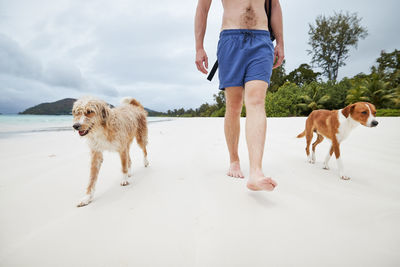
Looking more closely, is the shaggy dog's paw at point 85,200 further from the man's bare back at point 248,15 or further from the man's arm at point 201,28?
the man's bare back at point 248,15

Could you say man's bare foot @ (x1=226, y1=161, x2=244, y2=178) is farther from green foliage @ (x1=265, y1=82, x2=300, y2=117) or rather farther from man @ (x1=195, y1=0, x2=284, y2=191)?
green foliage @ (x1=265, y1=82, x2=300, y2=117)

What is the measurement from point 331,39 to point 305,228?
35.8 meters

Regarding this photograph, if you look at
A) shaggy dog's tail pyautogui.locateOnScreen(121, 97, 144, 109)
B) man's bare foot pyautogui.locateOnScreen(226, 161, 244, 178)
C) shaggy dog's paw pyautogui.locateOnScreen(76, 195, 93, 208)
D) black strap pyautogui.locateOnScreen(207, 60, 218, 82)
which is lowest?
shaggy dog's paw pyautogui.locateOnScreen(76, 195, 93, 208)

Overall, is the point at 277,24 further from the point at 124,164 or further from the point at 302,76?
the point at 302,76

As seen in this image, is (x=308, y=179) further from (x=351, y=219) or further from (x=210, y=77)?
(x=210, y=77)

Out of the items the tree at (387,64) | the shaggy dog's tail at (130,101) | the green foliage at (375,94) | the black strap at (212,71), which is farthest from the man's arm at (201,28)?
the tree at (387,64)

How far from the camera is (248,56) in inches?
76.6

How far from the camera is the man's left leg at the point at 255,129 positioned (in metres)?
1.57

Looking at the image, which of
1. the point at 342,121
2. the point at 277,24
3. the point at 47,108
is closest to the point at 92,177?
the point at 277,24

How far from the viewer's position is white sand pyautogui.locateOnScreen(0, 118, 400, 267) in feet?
3.26

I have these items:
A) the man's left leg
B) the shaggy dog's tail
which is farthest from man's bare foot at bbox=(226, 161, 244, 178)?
the shaggy dog's tail

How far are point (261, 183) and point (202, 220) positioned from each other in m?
0.60

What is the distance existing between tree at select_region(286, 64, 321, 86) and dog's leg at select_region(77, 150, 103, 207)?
36.5 metres

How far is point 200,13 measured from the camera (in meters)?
2.25
